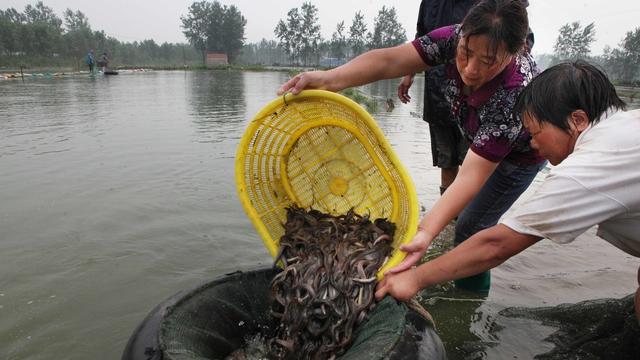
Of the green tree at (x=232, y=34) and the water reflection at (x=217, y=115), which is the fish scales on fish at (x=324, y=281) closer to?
the water reflection at (x=217, y=115)

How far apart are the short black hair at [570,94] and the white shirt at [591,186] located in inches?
4.3

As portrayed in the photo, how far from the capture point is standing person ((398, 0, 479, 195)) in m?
3.70

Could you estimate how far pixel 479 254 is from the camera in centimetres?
191

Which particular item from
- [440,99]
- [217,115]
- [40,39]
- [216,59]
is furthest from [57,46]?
[440,99]

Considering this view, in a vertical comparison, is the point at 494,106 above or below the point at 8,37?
below

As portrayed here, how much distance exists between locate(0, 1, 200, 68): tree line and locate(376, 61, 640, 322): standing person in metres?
54.1

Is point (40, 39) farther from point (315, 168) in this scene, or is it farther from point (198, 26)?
point (315, 168)

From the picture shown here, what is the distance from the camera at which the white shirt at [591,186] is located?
1.59 m

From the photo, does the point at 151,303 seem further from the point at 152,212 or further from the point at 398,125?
the point at 398,125

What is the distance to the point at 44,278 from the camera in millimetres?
3627

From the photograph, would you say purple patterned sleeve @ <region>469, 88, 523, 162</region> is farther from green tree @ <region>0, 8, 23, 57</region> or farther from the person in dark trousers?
green tree @ <region>0, 8, 23, 57</region>

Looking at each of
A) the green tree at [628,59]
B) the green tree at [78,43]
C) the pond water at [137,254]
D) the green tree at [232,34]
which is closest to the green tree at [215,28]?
the green tree at [232,34]

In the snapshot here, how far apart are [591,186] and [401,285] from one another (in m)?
0.99

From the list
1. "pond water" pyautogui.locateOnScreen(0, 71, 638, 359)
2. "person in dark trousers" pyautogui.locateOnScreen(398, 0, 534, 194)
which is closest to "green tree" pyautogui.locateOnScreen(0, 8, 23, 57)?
"pond water" pyautogui.locateOnScreen(0, 71, 638, 359)
